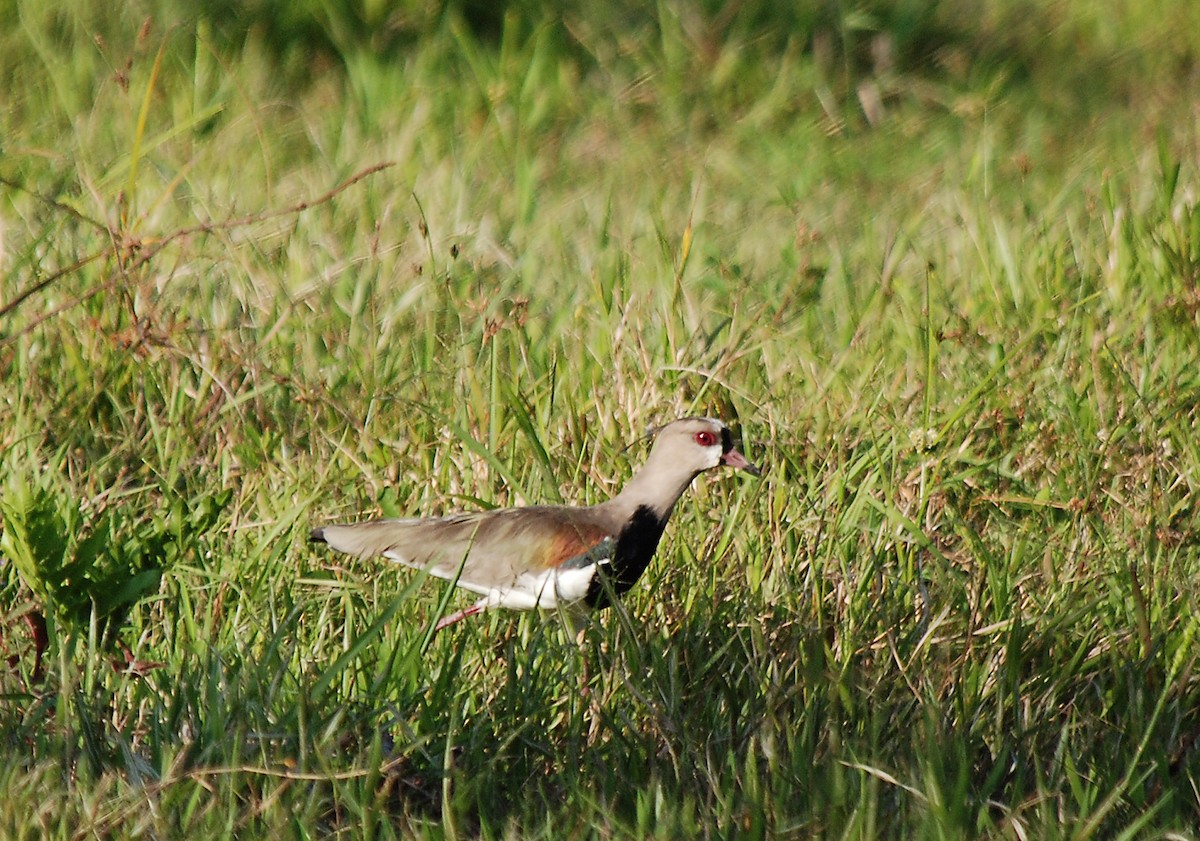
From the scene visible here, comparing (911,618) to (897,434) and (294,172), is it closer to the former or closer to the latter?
(897,434)

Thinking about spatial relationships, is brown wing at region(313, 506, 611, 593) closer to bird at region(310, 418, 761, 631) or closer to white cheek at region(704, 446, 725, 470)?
bird at region(310, 418, 761, 631)

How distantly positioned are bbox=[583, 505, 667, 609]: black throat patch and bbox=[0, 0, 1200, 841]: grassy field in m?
0.09

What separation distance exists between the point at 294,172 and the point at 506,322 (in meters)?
1.79

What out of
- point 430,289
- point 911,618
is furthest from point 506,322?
point 911,618

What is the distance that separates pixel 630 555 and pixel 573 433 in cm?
66

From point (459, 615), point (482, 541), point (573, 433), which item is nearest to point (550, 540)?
point (482, 541)

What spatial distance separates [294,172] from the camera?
6391 mm

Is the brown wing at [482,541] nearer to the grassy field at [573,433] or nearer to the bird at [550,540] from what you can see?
the bird at [550,540]

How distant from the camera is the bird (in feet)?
12.8

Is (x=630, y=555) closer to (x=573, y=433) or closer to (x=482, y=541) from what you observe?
(x=482, y=541)

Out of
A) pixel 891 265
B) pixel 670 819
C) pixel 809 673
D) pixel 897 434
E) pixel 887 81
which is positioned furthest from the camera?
pixel 887 81

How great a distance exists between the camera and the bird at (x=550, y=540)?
154 inches

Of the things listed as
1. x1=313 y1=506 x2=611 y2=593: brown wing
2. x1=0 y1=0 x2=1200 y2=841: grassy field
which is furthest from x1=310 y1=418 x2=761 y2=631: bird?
x1=0 y1=0 x2=1200 y2=841: grassy field

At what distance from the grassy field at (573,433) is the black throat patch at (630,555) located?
0.09 meters
